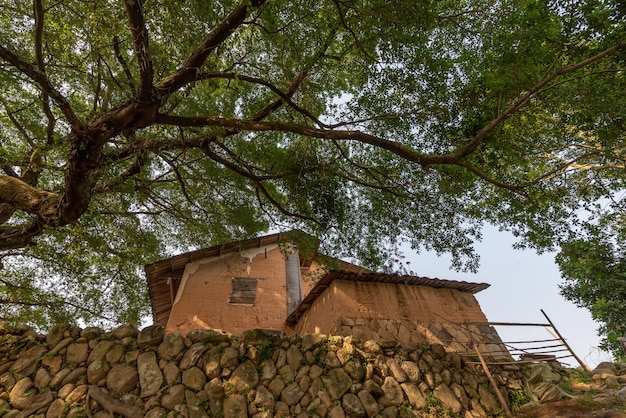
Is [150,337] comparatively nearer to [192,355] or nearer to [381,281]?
[192,355]

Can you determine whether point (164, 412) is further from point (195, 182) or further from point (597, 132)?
point (597, 132)

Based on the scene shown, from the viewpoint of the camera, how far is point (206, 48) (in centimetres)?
461

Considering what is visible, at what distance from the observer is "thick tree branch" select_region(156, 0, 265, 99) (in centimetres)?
446

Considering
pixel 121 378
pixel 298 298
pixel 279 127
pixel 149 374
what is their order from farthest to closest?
pixel 298 298, pixel 279 127, pixel 149 374, pixel 121 378

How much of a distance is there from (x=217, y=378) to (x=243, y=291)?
194 inches

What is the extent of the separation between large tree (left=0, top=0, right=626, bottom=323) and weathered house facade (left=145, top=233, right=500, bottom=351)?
3.20 ft

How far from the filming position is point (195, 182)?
9.22 m

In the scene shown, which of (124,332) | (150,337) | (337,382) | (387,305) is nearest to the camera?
(337,382)

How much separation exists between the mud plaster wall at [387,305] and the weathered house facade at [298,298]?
3 centimetres

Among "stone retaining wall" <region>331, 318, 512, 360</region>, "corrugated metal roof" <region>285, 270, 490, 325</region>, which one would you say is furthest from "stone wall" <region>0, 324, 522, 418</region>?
"corrugated metal roof" <region>285, 270, 490, 325</region>

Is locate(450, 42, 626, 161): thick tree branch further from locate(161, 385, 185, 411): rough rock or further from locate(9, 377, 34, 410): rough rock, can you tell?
locate(9, 377, 34, 410): rough rock

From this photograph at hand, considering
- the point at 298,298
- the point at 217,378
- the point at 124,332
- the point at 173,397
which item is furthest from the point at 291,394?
the point at 298,298

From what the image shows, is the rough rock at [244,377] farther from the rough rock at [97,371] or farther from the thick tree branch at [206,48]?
the thick tree branch at [206,48]

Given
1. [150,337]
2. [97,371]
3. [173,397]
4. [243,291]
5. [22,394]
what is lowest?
[173,397]
